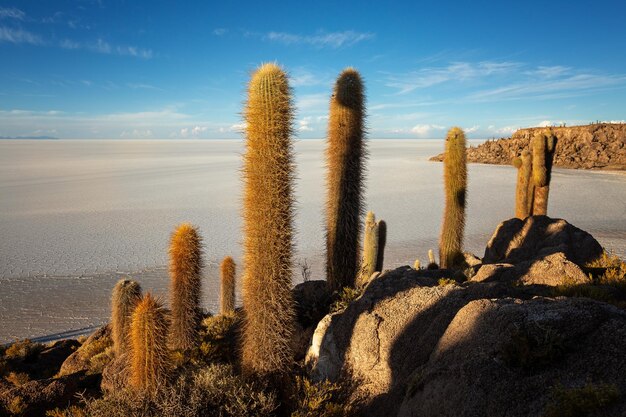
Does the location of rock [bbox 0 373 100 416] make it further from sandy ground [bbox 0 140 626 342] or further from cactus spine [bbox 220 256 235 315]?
sandy ground [bbox 0 140 626 342]

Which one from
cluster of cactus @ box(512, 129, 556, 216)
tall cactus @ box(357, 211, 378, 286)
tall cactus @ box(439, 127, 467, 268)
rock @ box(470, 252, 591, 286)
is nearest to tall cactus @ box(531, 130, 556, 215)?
cluster of cactus @ box(512, 129, 556, 216)

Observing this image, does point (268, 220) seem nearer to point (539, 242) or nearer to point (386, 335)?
point (386, 335)

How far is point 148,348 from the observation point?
5.01 m

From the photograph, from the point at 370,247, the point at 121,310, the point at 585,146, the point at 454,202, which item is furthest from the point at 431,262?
the point at 585,146

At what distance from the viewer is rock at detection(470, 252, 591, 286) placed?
720 cm

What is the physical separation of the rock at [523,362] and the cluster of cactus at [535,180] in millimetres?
11198

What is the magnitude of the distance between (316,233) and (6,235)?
1354 centimetres

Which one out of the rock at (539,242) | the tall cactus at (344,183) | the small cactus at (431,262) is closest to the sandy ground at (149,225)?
the tall cactus at (344,183)

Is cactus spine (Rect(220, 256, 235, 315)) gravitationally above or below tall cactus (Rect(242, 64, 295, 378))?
below

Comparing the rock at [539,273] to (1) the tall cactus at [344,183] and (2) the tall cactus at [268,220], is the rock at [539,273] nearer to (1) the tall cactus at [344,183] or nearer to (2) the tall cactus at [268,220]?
(1) the tall cactus at [344,183]

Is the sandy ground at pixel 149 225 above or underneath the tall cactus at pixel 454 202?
underneath

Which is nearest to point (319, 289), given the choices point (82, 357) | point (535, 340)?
point (82, 357)

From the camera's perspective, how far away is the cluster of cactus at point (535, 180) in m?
14.1

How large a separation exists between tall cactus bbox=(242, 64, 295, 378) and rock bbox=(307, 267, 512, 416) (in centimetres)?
59
